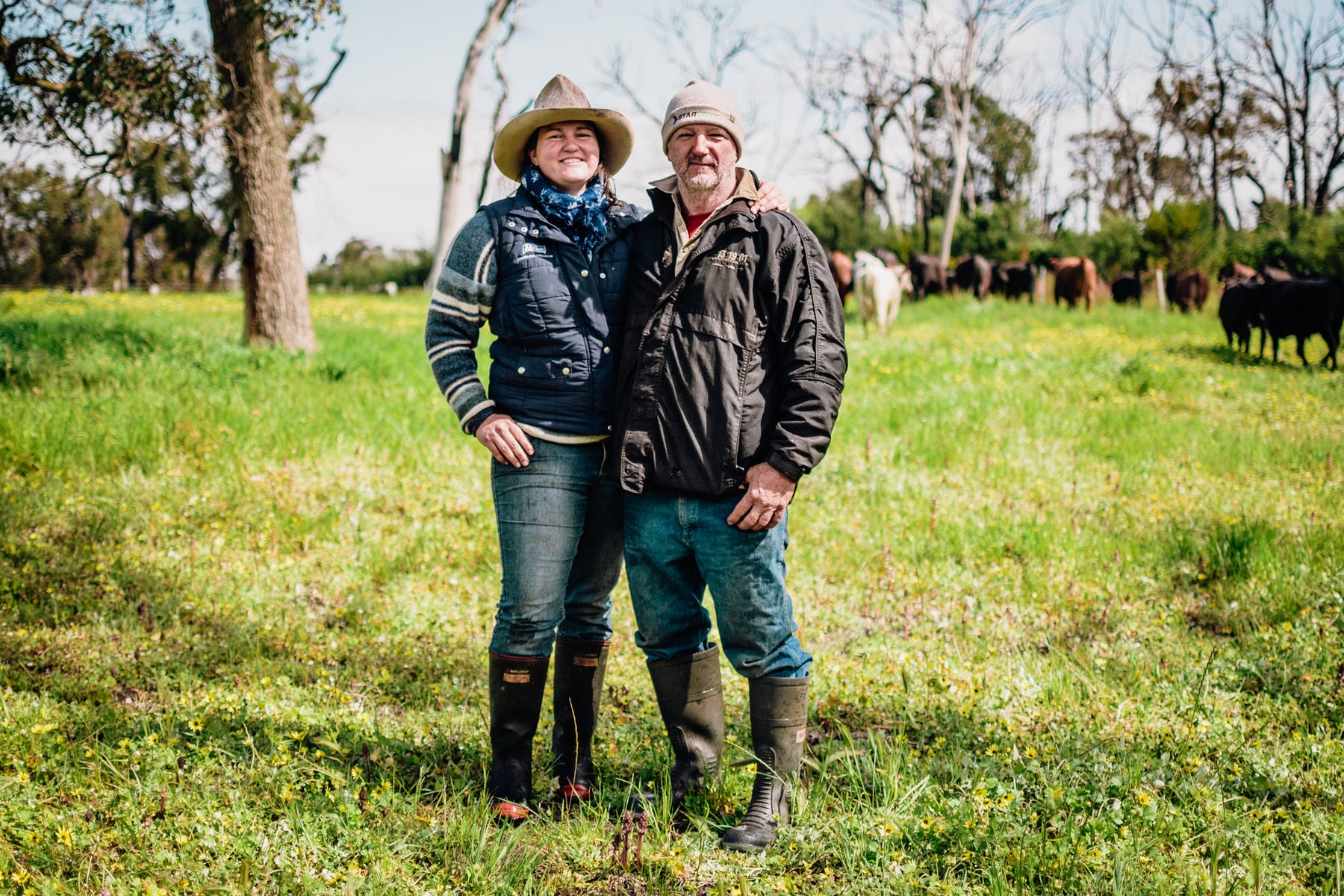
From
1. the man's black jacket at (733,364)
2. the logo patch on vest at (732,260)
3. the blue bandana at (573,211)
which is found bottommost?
the man's black jacket at (733,364)

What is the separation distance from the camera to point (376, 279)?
4206 centimetres

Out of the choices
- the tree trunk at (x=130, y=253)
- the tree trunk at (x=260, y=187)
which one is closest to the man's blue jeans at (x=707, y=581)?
the tree trunk at (x=260, y=187)

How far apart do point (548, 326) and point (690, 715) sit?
1.26 meters

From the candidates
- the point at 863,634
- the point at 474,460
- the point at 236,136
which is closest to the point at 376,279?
the point at 236,136

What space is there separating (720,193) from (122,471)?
4775 millimetres

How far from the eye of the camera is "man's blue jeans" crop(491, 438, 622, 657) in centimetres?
285

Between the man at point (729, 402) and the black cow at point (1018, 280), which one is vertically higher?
the black cow at point (1018, 280)

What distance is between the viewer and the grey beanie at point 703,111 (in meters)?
2.71

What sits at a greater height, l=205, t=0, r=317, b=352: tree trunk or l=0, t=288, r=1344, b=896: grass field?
l=205, t=0, r=317, b=352: tree trunk

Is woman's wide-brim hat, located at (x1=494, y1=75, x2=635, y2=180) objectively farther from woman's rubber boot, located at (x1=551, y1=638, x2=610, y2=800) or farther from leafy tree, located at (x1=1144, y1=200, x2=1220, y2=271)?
leafy tree, located at (x1=1144, y1=200, x2=1220, y2=271)

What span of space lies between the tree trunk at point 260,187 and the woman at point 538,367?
766cm

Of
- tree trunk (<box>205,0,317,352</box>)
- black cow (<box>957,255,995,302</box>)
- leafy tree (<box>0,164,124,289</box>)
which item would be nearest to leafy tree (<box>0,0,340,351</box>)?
tree trunk (<box>205,0,317,352</box>)

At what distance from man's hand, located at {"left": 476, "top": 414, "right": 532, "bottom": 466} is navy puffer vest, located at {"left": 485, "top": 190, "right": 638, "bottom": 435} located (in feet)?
0.23

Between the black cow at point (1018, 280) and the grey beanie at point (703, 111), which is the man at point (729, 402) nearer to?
the grey beanie at point (703, 111)
